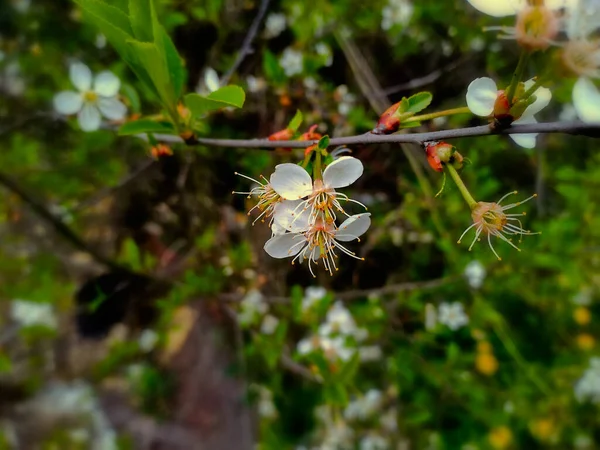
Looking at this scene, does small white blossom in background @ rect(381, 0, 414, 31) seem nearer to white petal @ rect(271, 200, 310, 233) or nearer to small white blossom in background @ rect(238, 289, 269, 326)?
small white blossom in background @ rect(238, 289, 269, 326)

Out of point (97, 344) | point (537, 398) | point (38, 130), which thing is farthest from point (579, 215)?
point (97, 344)

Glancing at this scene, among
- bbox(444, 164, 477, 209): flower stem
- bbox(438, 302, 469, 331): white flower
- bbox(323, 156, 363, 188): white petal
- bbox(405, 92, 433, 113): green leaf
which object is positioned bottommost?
bbox(444, 164, 477, 209): flower stem

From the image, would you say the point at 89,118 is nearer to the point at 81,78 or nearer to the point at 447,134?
the point at 81,78

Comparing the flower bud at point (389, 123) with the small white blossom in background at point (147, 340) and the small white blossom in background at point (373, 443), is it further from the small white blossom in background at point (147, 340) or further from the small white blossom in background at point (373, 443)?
the small white blossom in background at point (147, 340)

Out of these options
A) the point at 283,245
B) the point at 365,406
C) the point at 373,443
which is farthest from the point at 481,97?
the point at 373,443

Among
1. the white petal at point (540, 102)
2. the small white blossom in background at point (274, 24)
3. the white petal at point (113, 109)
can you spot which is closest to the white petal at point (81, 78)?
the white petal at point (113, 109)

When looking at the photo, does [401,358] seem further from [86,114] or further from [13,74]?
[13,74]

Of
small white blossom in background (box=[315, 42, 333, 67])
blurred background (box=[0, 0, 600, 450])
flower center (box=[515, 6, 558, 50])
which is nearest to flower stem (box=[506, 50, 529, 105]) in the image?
flower center (box=[515, 6, 558, 50])
